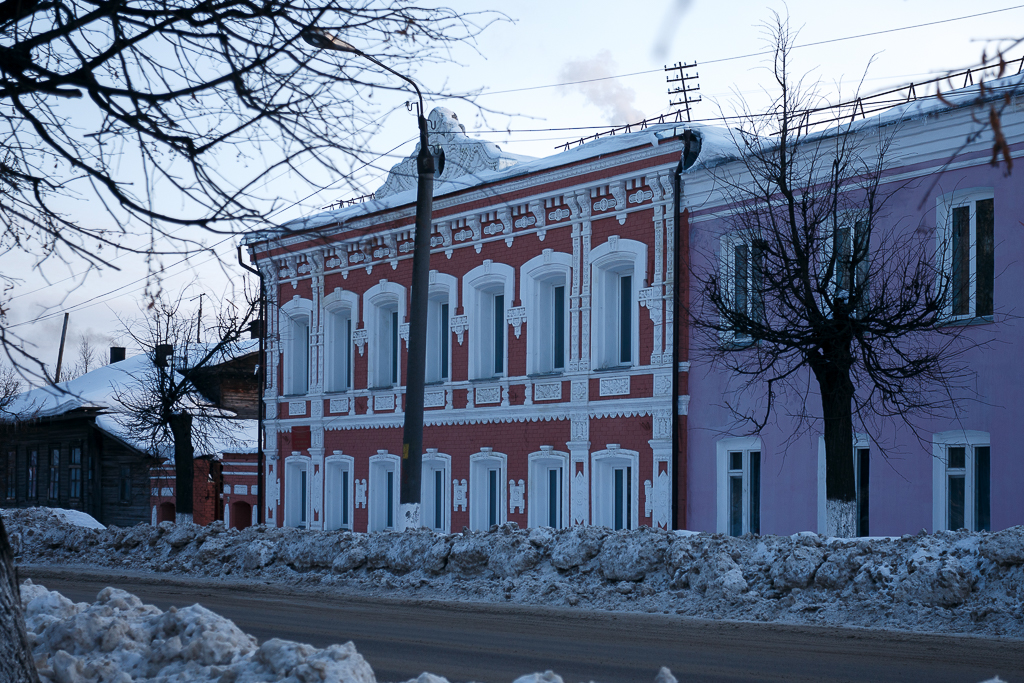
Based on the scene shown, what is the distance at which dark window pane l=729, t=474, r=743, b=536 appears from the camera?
65.5 feet

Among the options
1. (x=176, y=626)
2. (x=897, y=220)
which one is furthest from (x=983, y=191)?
(x=176, y=626)

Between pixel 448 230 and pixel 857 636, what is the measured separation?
15911 mm

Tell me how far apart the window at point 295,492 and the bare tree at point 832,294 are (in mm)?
13399

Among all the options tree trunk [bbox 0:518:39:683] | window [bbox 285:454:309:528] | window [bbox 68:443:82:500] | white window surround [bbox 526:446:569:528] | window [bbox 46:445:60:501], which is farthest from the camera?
window [bbox 46:445:60:501]

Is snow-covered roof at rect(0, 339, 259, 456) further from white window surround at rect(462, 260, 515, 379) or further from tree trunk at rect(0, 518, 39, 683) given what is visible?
tree trunk at rect(0, 518, 39, 683)

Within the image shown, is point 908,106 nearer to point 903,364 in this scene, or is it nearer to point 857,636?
point 903,364

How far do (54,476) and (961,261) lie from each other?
116ft

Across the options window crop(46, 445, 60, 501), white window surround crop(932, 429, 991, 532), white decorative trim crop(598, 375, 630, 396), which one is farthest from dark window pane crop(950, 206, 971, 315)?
window crop(46, 445, 60, 501)

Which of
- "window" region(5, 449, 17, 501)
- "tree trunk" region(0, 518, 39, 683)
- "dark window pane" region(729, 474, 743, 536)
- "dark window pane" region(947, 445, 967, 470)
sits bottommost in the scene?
"window" region(5, 449, 17, 501)

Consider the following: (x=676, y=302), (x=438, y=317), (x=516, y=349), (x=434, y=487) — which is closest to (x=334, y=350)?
(x=438, y=317)

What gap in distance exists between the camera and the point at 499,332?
24.6 m

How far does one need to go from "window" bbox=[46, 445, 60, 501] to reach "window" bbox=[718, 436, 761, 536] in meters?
30.3

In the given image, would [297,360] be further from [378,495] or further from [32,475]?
[32,475]

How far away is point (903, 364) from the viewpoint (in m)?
17.0
